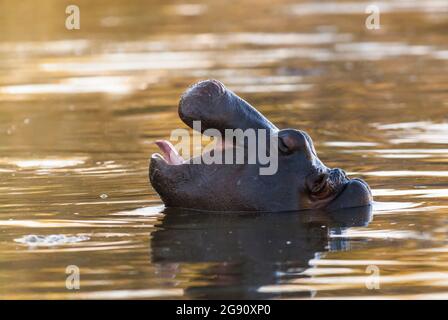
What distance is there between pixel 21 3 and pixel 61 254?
1930 cm

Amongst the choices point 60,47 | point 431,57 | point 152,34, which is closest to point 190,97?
point 431,57

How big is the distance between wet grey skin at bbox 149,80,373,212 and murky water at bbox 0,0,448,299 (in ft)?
0.40

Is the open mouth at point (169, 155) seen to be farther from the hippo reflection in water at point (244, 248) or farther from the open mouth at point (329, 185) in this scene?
the open mouth at point (329, 185)

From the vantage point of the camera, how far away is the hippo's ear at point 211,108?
738 centimetres

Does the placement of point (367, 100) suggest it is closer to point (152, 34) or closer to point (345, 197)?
point (345, 197)

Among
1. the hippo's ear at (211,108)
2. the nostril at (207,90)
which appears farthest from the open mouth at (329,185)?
the nostril at (207,90)

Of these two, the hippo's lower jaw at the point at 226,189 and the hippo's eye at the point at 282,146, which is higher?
the hippo's eye at the point at 282,146

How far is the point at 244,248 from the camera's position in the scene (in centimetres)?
696

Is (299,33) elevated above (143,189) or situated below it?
above

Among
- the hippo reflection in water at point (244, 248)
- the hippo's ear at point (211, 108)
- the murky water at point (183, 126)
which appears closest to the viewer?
the hippo reflection in water at point (244, 248)

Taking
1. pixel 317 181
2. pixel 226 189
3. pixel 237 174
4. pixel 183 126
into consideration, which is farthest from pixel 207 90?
pixel 183 126

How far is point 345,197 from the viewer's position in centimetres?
792

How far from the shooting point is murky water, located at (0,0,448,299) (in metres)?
6.41

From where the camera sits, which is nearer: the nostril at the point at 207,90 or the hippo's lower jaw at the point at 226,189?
the nostril at the point at 207,90
